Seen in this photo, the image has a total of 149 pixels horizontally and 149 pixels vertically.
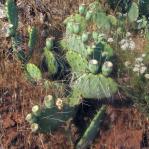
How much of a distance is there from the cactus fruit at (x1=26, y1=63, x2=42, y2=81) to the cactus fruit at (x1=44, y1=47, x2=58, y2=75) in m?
0.13

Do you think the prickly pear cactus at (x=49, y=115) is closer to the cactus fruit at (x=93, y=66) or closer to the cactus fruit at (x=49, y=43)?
the cactus fruit at (x=93, y=66)

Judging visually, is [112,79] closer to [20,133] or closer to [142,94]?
[142,94]

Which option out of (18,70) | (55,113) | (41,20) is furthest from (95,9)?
(55,113)

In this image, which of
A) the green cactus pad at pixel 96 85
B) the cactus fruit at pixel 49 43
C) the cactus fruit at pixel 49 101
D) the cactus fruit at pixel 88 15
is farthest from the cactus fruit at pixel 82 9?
the cactus fruit at pixel 49 101

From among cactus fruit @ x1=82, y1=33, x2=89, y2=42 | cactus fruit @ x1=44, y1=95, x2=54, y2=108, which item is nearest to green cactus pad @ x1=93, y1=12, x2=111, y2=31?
cactus fruit @ x1=82, y1=33, x2=89, y2=42

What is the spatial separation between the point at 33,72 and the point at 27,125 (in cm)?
37

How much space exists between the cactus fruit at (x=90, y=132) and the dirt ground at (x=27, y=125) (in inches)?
1.7

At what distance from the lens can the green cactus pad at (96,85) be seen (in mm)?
3000

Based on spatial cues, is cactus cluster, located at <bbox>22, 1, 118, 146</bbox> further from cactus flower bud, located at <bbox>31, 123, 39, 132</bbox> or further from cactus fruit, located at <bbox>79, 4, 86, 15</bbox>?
cactus fruit, located at <bbox>79, 4, 86, 15</bbox>

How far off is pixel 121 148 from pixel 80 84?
48 centimetres

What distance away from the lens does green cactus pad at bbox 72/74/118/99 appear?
300cm

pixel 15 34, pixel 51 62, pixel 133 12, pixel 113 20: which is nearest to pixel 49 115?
pixel 51 62

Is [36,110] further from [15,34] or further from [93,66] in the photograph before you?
[15,34]

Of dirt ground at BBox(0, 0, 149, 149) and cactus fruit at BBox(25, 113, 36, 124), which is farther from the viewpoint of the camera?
dirt ground at BBox(0, 0, 149, 149)
